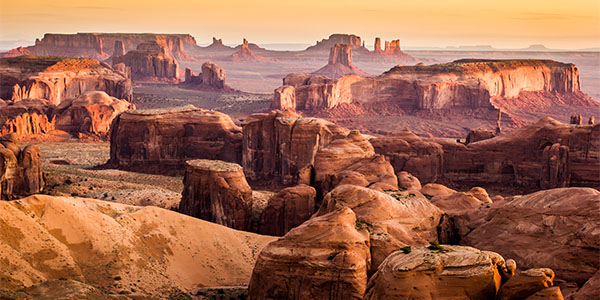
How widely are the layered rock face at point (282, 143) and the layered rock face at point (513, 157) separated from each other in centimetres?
647

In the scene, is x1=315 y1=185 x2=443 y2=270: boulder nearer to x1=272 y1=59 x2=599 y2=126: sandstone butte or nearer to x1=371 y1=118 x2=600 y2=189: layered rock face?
x1=371 y1=118 x2=600 y2=189: layered rock face

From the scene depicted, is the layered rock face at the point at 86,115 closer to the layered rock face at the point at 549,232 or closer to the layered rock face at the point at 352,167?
the layered rock face at the point at 352,167

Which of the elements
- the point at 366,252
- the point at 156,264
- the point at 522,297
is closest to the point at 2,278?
the point at 156,264

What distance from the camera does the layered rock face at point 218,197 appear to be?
49031 millimetres

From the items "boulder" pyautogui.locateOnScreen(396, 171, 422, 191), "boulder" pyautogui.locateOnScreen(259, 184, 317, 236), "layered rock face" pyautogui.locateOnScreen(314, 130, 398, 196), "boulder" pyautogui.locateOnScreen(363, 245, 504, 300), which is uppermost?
"boulder" pyautogui.locateOnScreen(363, 245, 504, 300)

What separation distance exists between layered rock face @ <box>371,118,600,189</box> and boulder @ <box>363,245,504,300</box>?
4373 cm

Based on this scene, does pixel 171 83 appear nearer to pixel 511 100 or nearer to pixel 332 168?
pixel 511 100

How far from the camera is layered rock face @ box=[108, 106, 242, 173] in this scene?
70438 mm

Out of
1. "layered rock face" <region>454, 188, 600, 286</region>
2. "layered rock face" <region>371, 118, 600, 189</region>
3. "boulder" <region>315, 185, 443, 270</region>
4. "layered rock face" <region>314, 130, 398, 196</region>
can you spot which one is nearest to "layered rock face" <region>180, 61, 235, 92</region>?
"layered rock face" <region>371, 118, 600, 189</region>

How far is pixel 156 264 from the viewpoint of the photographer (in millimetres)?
35656

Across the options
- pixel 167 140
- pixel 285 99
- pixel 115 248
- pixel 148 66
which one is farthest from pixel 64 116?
pixel 148 66

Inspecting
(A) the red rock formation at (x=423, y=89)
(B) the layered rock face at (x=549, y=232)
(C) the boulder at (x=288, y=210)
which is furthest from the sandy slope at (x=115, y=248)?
(A) the red rock formation at (x=423, y=89)

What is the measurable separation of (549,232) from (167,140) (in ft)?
159

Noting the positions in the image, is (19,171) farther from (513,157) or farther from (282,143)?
(513,157)
